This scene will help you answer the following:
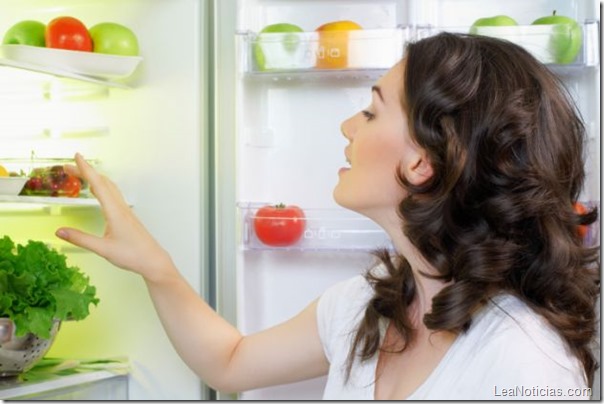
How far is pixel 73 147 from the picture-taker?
6.01 feet

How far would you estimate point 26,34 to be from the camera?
168 cm

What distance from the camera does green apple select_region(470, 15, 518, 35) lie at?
5.73 feet

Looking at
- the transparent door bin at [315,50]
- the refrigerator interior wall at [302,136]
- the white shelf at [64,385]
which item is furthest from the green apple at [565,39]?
the white shelf at [64,385]

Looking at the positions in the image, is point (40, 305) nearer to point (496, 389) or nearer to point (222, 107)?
point (222, 107)

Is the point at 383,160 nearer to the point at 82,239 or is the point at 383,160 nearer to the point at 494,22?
the point at 82,239

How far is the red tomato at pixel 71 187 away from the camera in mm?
1633

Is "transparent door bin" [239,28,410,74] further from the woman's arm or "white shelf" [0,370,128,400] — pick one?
"white shelf" [0,370,128,400]

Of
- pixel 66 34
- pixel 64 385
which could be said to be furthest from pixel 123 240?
pixel 66 34

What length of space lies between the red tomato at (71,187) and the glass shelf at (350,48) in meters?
0.40

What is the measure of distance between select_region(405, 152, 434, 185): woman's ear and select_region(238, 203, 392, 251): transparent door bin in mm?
529

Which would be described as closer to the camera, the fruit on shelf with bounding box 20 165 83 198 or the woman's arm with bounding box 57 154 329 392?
the woman's arm with bounding box 57 154 329 392

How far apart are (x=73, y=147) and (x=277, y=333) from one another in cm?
66

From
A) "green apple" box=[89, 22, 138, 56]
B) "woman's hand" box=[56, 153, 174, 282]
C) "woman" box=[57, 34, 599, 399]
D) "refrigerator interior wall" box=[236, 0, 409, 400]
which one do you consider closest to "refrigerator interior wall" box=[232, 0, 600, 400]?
"refrigerator interior wall" box=[236, 0, 409, 400]

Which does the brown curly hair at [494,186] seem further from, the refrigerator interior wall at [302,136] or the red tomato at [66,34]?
the red tomato at [66,34]
